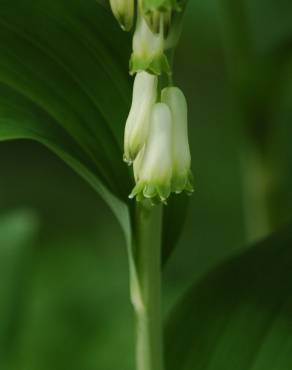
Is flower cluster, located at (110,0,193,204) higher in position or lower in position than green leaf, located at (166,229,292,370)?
higher

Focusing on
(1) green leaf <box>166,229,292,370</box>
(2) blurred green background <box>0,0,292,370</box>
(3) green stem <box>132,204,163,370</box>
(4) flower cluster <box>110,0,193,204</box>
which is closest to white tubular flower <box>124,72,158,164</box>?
(4) flower cluster <box>110,0,193,204</box>

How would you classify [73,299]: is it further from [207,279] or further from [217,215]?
[207,279]

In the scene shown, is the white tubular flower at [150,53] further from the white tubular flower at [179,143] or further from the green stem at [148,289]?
the green stem at [148,289]

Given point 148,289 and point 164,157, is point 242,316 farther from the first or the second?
point 164,157

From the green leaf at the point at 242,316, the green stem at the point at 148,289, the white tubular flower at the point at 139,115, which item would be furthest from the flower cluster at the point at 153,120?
the green leaf at the point at 242,316

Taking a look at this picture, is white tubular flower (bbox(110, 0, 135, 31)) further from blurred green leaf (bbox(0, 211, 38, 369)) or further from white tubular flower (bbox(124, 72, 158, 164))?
blurred green leaf (bbox(0, 211, 38, 369))
